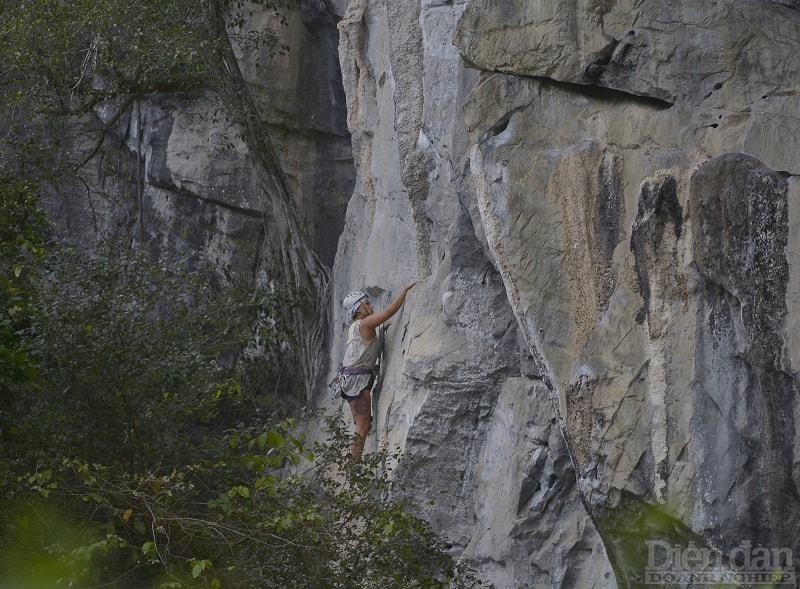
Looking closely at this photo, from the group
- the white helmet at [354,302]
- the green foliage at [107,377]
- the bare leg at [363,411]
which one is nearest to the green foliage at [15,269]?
the green foliage at [107,377]

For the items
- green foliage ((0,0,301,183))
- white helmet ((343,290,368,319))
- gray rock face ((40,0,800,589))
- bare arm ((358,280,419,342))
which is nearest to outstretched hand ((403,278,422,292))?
bare arm ((358,280,419,342))

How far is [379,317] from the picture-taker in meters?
8.00

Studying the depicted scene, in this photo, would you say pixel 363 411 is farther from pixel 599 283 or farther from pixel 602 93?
pixel 602 93

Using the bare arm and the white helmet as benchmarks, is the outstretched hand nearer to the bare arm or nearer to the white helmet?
the bare arm

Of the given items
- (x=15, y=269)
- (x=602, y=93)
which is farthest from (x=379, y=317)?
(x=602, y=93)

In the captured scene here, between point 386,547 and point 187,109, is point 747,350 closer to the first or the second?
point 386,547

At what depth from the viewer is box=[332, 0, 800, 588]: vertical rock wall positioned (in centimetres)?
482

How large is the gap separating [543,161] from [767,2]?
4.19 feet

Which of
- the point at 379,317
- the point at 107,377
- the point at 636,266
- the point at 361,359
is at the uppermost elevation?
the point at 636,266

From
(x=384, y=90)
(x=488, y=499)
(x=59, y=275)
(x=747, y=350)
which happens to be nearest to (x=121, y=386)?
(x=59, y=275)

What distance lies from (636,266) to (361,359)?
11.0 ft

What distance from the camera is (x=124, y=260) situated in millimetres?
9023

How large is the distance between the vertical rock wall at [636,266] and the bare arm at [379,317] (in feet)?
3.39

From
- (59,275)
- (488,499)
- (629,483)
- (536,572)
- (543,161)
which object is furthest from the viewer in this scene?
(59,275)
